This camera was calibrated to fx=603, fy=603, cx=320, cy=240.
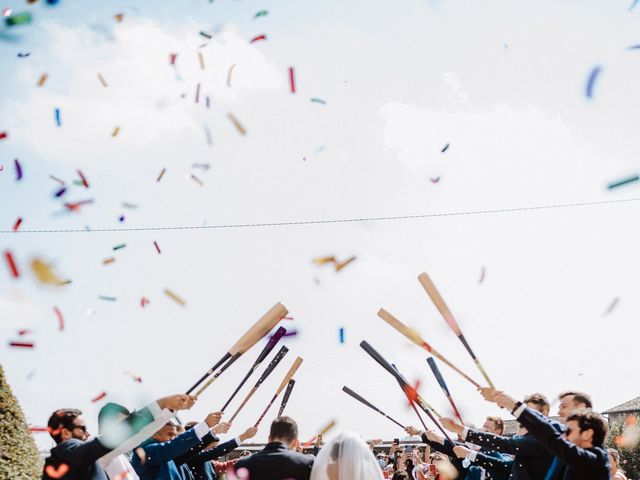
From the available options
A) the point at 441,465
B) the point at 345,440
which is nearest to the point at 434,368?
the point at 441,465

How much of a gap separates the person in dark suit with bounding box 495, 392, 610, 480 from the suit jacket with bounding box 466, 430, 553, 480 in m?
0.96

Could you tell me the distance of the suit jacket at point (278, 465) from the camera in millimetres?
4336

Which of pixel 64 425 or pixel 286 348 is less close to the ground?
pixel 286 348

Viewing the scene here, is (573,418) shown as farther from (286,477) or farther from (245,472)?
(245,472)

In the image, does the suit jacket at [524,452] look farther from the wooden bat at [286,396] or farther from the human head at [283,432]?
the wooden bat at [286,396]

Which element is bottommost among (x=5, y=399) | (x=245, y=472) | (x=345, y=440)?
(x=5, y=399)

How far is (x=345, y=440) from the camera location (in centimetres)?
414

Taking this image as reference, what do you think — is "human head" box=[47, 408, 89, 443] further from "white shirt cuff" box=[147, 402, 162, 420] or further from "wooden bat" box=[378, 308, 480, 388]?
"wooden bat" box=[378, 308, 480, 388]

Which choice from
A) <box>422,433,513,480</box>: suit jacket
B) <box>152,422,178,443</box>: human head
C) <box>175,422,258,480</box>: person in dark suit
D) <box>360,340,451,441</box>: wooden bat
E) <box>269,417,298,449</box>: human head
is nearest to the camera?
<box>269,417,298,449</box>: human head

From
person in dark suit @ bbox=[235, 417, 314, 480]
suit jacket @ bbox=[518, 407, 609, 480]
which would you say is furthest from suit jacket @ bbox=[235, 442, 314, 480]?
suit jacket @ bbox=[518, 407, 609, 480]

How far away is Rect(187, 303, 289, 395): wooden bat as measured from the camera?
5.48m

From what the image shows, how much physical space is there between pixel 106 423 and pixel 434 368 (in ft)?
12.3

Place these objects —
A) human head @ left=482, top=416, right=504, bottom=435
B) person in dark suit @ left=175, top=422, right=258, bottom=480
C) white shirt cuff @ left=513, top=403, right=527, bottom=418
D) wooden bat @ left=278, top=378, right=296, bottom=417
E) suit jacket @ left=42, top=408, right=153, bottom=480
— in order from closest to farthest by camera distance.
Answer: suit jacket @ left=42, top=408, right=153, bottom=480
white shirt cuff @ left=513, top=403, right=527, bottom=418
person in dark suit @ left=175, top=422, right=258, bottom=480
human head @ left=482, top=416, right=504, bottom=435
wooden bat @ left=278, top=378, right=296, bottom=417

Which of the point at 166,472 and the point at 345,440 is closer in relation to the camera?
the point at 345,440
